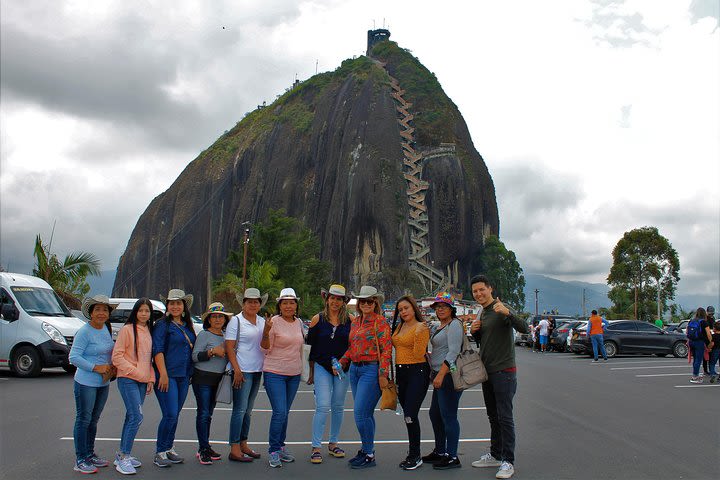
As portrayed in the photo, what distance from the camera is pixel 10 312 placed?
47.5ft

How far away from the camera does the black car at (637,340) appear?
Answer: 904 inches

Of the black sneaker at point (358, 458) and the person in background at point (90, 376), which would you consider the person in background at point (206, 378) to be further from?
the black sneaker at point (358, 458)

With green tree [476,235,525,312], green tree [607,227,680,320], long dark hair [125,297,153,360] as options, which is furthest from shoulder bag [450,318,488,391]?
green tree [476,235,525,312]

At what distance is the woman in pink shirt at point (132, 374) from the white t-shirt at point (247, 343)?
2.76ft

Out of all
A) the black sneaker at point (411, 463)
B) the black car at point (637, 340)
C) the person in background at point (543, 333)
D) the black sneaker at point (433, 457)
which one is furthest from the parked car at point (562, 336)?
the black sneaker at point (411, 463)

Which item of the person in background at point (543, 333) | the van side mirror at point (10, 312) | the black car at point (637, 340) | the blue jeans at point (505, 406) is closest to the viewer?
the blue jeans at point (505, 406)

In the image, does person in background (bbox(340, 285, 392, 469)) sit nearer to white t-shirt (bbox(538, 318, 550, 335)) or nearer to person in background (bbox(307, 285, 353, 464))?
person in background (bbox(307, 285, 353, 464))

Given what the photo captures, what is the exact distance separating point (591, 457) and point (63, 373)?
1375cm

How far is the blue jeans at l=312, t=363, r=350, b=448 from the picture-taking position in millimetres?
6797

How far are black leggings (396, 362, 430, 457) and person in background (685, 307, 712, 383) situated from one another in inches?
396

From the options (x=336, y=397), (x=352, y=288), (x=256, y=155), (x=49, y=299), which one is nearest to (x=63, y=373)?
(x=49, y=299)

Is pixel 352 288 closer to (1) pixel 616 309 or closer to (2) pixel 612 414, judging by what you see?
(1) pixel 616 309

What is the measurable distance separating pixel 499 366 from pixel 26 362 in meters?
12.5

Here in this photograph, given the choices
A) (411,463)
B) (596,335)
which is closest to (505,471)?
(411,463)
